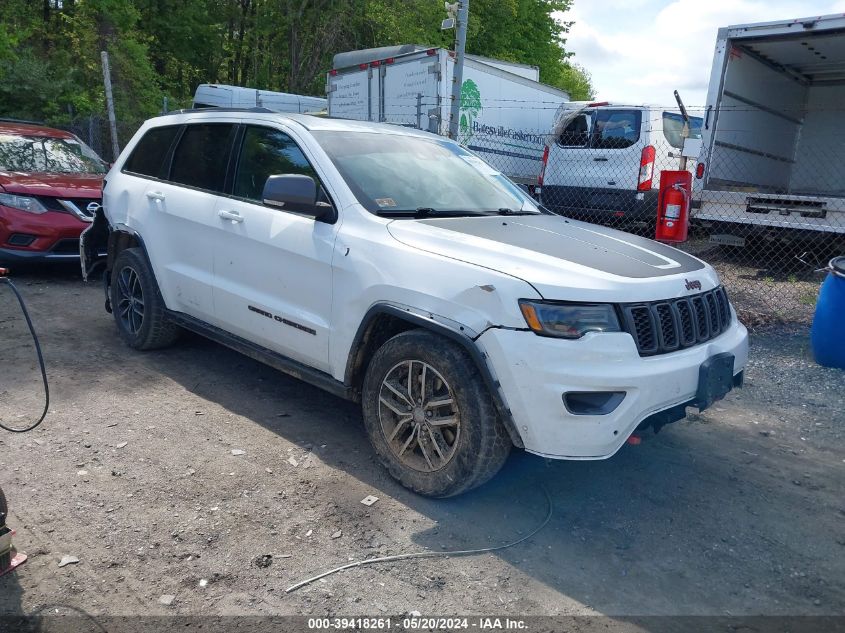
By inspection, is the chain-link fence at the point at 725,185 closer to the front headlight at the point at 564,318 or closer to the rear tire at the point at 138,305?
the front headlight at the point at 564,318

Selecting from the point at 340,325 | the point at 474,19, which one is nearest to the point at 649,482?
the point at 340,325

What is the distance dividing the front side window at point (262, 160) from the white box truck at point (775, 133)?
591 centimetres

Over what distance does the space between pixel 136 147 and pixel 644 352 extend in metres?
4.44

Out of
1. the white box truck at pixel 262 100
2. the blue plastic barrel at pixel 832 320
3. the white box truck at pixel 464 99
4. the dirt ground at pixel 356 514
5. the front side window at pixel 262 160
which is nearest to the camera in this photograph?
the dirt ground at pixel 356 514

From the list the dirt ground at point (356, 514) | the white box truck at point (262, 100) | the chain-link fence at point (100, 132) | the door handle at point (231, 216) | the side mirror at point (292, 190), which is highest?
the white box truck at point (262, 100)

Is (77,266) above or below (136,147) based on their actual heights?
below

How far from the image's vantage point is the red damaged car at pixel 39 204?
747 cm

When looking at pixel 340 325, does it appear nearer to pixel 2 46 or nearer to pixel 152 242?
pixel 152 242

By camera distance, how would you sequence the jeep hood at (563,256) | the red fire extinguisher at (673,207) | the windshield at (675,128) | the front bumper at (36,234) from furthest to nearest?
the windshield at (675,128)
the red fire extinguisher at (673,207)
the front bumper at (36,234)
the jeep hood at (563,256)

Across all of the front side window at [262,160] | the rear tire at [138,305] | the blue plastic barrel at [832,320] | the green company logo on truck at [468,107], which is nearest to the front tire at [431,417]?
the front side window at [262,160]

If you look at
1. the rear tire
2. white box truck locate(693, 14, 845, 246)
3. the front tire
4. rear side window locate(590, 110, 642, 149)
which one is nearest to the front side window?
the rear tire

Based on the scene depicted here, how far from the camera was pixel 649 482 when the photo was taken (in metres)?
3.85

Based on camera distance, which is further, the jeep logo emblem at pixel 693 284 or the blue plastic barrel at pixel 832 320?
the blue plastic barrel at pixel 832 320

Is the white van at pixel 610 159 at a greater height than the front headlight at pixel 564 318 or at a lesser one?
greater
